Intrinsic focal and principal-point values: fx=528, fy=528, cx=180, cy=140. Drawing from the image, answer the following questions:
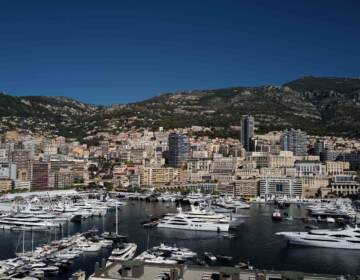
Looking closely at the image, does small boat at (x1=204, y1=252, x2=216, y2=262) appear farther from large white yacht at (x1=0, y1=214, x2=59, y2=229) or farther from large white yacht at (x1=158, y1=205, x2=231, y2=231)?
large white yacht at (x1=0, y1=214, x2=59, y2=229)

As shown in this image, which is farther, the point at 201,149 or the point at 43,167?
the point at 201,149

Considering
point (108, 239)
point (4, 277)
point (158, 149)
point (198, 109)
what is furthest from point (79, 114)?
point (4, 277)

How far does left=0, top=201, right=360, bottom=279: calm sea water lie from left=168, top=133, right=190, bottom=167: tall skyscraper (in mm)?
44337

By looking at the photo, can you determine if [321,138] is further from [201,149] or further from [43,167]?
[43,167]

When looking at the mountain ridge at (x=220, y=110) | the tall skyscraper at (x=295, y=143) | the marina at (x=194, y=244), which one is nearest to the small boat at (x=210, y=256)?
the marina at (x=194, y=244)

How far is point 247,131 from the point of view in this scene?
4427 inches

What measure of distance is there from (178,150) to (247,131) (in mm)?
22320

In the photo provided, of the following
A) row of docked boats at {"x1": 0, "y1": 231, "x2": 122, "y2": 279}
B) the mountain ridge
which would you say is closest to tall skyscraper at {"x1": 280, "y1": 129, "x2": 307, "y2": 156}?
the mountain ridge

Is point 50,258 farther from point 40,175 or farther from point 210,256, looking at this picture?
point 40,175

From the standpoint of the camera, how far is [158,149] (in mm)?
104750

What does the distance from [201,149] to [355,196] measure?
37723 millimetres

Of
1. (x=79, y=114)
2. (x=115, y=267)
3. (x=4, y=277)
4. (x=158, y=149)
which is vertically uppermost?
(x=79, y=114)

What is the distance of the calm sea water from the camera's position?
29391mm

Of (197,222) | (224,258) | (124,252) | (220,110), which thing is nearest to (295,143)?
(220,110)
